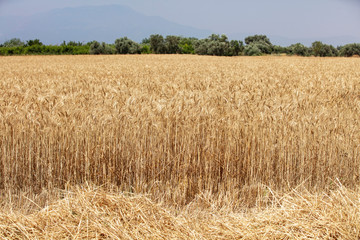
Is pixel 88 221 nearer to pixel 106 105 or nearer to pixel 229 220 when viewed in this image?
pixel 229 220

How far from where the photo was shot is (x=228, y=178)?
389 centimetres

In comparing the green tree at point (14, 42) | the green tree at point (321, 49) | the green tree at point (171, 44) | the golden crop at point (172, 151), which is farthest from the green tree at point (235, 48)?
the golden crop at point (172, 151)

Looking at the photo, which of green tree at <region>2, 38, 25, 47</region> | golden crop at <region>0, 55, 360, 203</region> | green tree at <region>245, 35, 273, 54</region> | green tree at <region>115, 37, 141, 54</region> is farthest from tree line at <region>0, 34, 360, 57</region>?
golden crop at <region>0, 55, 360, 203</region>

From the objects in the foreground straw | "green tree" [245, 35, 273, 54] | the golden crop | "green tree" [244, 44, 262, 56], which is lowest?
the foreground straw

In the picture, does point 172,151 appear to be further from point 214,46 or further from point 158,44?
point 158,44

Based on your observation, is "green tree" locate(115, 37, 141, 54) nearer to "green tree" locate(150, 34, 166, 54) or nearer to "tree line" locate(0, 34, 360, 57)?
"tree line" locate(0, 34, 360, 57)

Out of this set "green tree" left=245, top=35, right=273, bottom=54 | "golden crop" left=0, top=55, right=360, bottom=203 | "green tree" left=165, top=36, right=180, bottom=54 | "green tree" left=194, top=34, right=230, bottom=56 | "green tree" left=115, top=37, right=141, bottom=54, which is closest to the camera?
"golden crop" left=0, top=55, right=360, bottom=203

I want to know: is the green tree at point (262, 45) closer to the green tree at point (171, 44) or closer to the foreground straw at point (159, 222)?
the green tree at point (171, 44)

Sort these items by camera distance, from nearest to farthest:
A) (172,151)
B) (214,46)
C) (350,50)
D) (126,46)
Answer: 1. (172,151)
2. (214,46)
3. (126,46)
4. (350,50)

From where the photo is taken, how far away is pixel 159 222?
2893 millimetres

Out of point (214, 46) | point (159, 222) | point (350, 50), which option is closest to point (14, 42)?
point (214, 46)

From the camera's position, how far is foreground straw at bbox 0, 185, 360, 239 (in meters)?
2.68

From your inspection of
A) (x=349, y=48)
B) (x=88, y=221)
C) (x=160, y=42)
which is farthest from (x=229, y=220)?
(x=349, y=48)

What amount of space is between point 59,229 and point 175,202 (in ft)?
4.41
